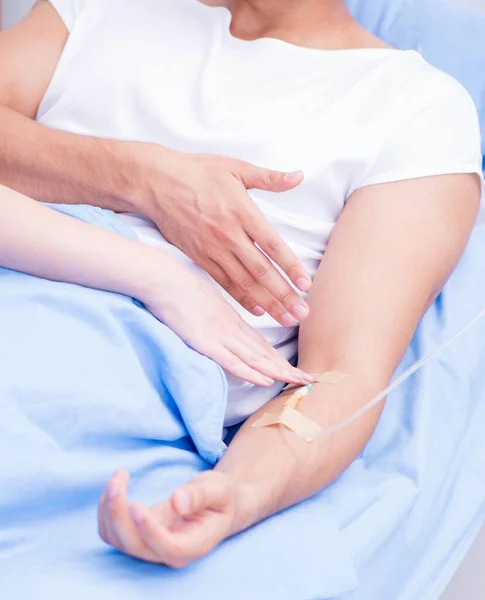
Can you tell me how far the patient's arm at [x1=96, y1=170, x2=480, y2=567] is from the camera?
0.68 metres

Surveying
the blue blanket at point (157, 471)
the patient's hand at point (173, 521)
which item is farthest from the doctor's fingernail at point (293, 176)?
the patient's hand at point (173, 521)

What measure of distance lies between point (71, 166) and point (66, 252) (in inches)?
11.5

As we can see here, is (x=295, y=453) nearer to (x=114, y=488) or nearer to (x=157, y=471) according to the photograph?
(x=157, y=471)

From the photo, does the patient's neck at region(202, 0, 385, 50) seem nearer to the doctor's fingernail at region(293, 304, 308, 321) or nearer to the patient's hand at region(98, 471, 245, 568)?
the doctor's fingernail at region(293, 304, 308, 321)

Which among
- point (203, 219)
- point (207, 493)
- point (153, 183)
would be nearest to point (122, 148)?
point (153, 183)

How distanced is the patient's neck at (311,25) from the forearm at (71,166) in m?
0.33

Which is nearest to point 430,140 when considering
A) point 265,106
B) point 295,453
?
point 265,106

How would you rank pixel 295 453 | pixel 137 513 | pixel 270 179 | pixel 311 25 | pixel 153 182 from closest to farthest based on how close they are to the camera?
pixel 137 513
pixel 295 453
pixel 270 179
pixel 153 182
pixel 311 25

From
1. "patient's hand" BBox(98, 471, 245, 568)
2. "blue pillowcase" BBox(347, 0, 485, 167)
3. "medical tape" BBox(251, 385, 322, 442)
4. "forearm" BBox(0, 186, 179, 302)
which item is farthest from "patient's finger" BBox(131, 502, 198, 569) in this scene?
"blue pillowcase" BBox(347, 0, 485, 167)

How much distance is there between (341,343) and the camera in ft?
3.14

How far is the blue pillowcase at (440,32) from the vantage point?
1.39 metres

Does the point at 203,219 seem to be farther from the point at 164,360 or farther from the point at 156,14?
the point at 156,14

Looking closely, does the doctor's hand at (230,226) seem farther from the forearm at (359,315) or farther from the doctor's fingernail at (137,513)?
the doctor's fingernail at (137,513)

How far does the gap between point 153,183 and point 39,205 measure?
201 millimetres
